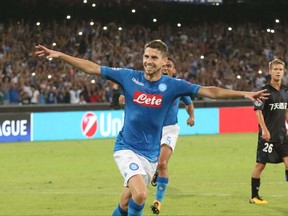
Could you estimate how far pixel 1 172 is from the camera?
52.3 ft

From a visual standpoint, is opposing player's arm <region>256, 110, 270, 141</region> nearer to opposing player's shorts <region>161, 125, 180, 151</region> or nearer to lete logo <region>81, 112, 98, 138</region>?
opposing player's shorts <region>161, 125, 180, 151</region>

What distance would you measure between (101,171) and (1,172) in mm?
2025

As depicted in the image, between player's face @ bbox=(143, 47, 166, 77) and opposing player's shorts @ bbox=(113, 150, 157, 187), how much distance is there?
918mm

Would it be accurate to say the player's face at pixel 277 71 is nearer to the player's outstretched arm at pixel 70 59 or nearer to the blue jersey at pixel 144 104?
the blue jersey at pixel 144 104

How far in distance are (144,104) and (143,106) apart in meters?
0.02

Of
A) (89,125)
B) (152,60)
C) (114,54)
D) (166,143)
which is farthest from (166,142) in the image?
(114,54)

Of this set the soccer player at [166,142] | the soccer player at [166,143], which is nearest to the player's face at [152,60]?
the soccer player at [166,142]

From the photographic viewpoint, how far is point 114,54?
31047 millimetres

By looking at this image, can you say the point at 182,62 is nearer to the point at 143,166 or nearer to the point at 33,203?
the point at 33,203

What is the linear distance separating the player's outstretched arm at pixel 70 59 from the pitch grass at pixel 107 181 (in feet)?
9.85

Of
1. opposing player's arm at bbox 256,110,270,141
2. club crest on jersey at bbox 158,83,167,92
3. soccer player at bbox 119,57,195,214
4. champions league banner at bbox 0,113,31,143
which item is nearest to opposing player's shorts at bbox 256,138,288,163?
opposing player's arm at bbox 256,110,270,141

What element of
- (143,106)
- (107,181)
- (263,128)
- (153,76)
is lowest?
(107,181)

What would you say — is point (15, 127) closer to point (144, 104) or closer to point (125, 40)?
point (125, 40)

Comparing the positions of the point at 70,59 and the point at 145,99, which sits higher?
the point at 70,59
